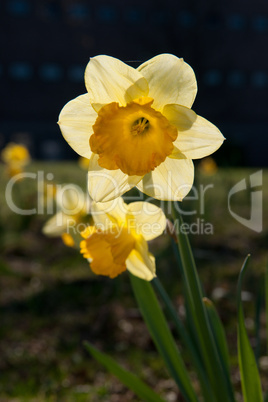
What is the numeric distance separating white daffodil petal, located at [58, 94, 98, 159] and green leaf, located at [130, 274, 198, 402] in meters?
0.42

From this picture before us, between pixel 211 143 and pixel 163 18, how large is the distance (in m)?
17.3

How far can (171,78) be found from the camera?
867 millimetres

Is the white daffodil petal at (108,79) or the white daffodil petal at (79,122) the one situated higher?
the white daffodil petal at (108,79)

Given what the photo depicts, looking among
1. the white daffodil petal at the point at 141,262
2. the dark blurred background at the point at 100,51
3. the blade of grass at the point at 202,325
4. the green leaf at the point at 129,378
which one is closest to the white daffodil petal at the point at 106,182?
the blade of grass at the point at 202,325

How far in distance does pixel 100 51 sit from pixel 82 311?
16426 millimetres

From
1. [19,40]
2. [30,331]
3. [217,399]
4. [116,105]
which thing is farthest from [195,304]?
[19,40]

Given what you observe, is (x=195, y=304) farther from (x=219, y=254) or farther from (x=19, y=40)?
(x=19, y=40)

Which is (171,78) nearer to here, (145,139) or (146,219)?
(145,139)

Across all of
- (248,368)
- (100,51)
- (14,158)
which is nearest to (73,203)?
(248,368)

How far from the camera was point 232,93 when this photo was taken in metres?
17.6

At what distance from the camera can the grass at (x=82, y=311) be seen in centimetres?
174

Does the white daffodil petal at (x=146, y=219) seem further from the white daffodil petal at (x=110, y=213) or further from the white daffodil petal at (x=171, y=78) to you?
the white daffodil petal at (x=171, y=78)

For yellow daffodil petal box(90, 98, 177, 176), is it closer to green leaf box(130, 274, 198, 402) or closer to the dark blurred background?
green leaf box(130, 274, 198, 402)

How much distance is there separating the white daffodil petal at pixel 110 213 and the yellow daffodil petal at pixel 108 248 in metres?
0.02
